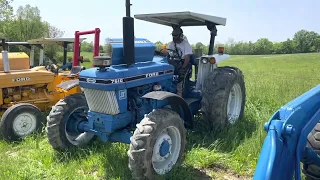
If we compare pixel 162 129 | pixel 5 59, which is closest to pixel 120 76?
pixel 162 129

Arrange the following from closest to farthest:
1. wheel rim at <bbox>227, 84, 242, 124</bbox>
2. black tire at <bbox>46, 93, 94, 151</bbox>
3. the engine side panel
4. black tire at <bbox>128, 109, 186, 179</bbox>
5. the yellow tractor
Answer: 1. black tire at <bbox>128, 109, 186, 179</bbox>
2. black tire at <bbox>46, 93, 94, 151</bbox>
3. the yellow tractor
4. wheel rim at <bbox>227, 84, 242, 124</bbox>
5. the engine side panel

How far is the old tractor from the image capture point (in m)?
5.35

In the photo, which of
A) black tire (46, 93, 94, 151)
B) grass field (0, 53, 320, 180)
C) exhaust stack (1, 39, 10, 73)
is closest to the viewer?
grass field (0, 53, 320, 180)

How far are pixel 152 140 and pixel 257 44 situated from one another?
76.8 metres

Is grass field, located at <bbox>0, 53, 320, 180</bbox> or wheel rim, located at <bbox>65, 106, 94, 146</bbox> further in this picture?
wheel rim, located at <bbox>65, 106, 94, 146</bbox>

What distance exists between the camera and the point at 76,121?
14.9ft

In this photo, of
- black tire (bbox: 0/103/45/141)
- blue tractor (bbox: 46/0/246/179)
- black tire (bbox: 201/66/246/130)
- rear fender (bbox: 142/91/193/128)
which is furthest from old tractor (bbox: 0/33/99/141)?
black tire (bbox: 201/66/246/130)

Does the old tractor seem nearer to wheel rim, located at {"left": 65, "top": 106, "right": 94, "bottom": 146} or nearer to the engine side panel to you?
the engine side panel

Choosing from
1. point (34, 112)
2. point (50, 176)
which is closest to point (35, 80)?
point (34, 112)

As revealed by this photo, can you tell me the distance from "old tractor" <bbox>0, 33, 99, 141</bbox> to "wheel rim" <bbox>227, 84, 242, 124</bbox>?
2717mm

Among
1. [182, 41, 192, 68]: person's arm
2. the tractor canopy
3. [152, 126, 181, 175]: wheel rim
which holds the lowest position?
[152, 126, 181, 175]: wheel rim

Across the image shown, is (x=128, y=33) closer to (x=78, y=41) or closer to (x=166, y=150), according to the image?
(x=166, y=150)

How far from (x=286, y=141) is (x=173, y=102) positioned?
2.30m

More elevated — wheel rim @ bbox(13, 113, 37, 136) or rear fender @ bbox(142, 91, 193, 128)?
rear fender @ bbox(142, 91, 193, 128)
